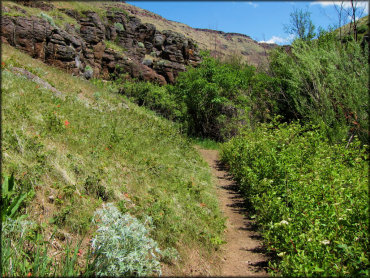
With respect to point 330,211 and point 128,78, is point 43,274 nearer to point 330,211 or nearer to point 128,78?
point 330,211

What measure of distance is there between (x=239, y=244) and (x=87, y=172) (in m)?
3.12

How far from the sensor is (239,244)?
5121 millimetres

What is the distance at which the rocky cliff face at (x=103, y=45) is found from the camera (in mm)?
15734

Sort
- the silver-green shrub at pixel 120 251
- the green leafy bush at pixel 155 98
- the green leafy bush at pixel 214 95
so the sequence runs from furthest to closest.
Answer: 1. the green leafy bush at pixel 155 98
2. the green leafy bush at pixel 214 95
3. the silver-green shrub at pixel 120 251

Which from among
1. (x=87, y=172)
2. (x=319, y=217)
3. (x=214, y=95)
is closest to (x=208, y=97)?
(x=214, y=95)

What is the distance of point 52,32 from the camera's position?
17.1 m

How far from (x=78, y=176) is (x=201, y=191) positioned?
3.30m

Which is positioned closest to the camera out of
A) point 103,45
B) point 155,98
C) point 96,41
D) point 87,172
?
point 87,172

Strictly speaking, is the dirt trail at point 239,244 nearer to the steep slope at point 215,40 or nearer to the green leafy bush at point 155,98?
the green leafy bush at point 155,98

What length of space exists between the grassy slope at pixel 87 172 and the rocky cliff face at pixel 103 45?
8.95 meters

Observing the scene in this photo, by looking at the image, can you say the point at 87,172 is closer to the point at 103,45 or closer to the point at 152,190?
the point at 152,190

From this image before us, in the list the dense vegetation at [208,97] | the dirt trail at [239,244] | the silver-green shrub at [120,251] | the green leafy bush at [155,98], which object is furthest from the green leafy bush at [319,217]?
the green leafy bush at [155,98]

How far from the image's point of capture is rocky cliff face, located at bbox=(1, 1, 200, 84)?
51.6 ft

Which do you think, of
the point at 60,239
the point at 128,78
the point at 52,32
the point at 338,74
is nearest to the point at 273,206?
the point at 60,239
